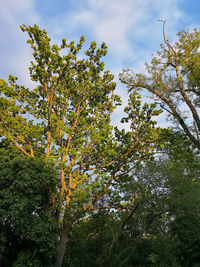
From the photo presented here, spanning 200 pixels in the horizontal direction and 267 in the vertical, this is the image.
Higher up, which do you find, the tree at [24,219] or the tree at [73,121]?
the tree at [73,121]

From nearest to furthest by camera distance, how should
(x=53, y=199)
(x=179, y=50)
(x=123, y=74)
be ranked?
(x=53, y=199)
(x=179, y=50)
(x=123, y=74)

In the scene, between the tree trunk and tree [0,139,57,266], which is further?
the tree trunk

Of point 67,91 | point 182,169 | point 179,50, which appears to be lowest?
point 182,169

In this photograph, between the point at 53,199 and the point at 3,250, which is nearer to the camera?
the point at 3,250

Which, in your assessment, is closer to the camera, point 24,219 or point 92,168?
point 24,219

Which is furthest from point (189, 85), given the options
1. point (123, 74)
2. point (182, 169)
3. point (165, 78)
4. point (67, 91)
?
point (67, 91)

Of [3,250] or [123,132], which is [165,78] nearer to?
[123,132]

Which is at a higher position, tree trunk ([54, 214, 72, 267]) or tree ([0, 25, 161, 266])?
tree ([0, 25, 161, 266])

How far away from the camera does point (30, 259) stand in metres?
11.4

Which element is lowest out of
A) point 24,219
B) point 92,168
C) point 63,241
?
point 63,241

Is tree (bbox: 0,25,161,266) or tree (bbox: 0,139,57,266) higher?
tree (bbox: 0,25,161,266)

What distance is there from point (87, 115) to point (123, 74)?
6113mm

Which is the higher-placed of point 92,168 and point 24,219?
point 92,168

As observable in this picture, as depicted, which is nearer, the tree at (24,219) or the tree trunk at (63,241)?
the tree at (24,219)
